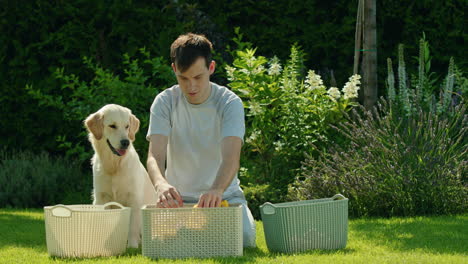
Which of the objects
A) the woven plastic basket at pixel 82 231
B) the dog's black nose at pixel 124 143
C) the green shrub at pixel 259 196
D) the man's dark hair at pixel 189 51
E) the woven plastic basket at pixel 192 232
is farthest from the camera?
the green shrub at pixel 259 196

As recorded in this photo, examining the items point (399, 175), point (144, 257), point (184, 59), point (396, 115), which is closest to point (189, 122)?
point (184, 59)

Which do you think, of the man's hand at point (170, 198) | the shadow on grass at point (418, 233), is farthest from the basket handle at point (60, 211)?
the shadow on grass at point (418, 233)

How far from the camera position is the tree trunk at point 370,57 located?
7641 millimetres

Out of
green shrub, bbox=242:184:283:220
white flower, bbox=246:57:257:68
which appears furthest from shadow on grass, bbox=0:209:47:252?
white flower, bbox=246:57:257:68

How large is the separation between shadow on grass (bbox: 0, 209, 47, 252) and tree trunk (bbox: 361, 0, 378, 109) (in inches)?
145

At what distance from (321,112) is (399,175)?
1338 millimetres

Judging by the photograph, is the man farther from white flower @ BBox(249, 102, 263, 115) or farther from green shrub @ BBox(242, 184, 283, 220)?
white flower @ BBox(249, 102, 263, 115)

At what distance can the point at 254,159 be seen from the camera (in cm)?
742

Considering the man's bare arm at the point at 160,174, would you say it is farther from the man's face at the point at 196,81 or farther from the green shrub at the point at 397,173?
the green shrub at the point at 397,173

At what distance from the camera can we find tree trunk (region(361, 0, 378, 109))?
764 centimetres

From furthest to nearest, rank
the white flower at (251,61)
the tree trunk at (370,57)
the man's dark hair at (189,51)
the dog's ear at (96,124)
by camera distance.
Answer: the tree trunk at (370,57), the white flower at (251,61), the dog's ear at (96,124), the man's dark hair at (189,51)

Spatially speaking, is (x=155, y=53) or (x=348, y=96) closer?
(x=348, y=96)

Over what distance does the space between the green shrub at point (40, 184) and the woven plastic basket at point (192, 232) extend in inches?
157

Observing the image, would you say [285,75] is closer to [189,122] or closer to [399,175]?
[399,175]
